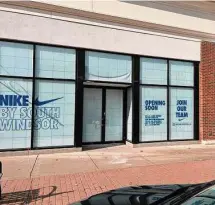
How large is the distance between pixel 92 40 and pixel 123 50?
134 centimetres

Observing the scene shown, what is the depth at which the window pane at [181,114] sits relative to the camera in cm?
1314

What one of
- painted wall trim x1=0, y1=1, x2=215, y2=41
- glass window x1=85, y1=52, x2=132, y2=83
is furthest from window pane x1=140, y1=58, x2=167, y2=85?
painted wall trim x1=0, y1=1, x2=215, y2=41

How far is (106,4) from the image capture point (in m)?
11.5

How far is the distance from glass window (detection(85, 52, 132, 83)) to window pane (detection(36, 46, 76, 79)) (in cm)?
67

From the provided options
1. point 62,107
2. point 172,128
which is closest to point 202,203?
point 62,107

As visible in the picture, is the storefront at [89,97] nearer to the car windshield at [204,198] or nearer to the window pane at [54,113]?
the window pane at [54,113]

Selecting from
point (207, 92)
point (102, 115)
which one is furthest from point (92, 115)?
point (207, 92)

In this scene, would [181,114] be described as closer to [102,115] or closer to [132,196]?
[102,115]

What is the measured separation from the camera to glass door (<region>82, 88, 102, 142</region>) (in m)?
12.2

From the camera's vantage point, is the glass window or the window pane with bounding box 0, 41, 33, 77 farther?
the glass window

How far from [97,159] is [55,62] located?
369 centimetres

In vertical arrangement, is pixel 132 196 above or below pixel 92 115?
below

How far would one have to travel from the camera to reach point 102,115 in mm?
12500

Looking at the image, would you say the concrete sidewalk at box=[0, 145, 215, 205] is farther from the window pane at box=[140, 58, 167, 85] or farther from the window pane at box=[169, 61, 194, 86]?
the window pane at box=[169, 61, 194, 86]
